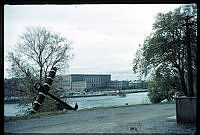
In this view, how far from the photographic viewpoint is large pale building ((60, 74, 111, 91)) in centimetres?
677

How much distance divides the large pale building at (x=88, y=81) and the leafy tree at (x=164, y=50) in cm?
169

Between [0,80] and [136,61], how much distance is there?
603 cm

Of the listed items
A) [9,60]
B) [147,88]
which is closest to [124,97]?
[147,88]

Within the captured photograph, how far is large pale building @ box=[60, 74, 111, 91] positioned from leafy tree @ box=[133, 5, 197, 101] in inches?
66.5

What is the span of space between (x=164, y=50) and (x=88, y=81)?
9.33 feet

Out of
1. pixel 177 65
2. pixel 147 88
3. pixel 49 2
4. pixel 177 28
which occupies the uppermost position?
pixel 177 28

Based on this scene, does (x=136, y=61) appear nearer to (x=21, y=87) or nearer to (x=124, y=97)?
(x=124, y=97)

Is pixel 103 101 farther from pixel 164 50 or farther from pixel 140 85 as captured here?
pixel 164 50

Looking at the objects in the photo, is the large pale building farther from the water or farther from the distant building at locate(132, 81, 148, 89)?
the distant building at locate(132, 81, 148, 89)

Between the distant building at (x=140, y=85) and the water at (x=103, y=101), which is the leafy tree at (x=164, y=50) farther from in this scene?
the water at (x=103, y=101)

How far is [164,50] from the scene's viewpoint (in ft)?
21.3

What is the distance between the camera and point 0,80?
2.39 meters

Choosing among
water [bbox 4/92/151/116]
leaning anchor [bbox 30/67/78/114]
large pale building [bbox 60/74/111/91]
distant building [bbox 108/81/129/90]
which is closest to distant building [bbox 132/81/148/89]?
water [bbox 4/92/151/116]

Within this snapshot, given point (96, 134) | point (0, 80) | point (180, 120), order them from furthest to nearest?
1. point (180, 120)
2. point (96, 134)
3. point (0, 80)
